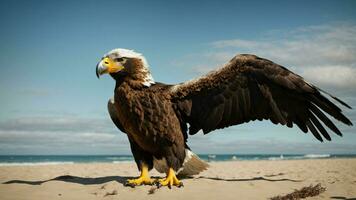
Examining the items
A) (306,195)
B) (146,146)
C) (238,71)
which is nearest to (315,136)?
(306,195)

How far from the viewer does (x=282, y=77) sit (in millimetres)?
6141

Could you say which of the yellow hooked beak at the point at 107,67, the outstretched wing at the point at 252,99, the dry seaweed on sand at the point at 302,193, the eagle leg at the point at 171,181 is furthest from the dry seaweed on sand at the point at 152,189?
the yellow hooked beak at the point at 107,67

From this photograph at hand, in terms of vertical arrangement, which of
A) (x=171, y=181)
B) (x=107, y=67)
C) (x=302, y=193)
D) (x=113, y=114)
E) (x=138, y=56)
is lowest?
(x=302, y=193)

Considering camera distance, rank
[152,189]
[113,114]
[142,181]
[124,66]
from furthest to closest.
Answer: [113,114] < [142,181] < [124,66] < [152,189]

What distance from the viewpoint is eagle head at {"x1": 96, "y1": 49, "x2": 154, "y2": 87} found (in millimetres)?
6117

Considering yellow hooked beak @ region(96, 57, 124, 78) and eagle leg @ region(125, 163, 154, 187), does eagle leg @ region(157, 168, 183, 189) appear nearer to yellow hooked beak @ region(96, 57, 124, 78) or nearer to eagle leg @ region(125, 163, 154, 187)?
eagle leg @ region(125, 163, 154, 187)

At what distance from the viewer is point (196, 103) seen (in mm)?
6664

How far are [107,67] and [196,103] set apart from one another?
159cm

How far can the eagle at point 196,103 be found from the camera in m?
6.15

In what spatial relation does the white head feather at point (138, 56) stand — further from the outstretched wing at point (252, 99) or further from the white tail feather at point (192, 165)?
the white tail feather at point (192, 165)

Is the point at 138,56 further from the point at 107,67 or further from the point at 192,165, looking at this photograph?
the point at 192,165

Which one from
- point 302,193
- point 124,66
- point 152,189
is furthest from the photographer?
point 302,193

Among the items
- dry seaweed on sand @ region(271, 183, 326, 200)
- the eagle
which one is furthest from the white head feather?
dry seaweed on sand @ region(271, 183, 326, 200)

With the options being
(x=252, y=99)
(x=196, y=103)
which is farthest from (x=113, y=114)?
(x=252, y=99)
